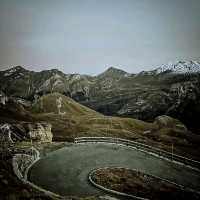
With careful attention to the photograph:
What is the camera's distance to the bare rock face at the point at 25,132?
1723 centimetres

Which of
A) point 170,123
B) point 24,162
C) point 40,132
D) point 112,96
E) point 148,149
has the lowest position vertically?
point 24,162

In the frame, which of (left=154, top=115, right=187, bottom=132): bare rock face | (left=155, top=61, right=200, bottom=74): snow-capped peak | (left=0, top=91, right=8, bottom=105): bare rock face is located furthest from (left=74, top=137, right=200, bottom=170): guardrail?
(left=155, top=61, right=200, bottom=74): snow-capped peak

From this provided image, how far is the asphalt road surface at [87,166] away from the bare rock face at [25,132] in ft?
3.62

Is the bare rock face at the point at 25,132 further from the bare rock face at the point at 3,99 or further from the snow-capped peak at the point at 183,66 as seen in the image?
the snow-capped peak at the point at 183,66

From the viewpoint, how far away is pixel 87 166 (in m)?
16.9

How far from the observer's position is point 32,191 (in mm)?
12766

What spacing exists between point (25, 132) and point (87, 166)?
12.3 feet

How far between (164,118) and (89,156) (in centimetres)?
613

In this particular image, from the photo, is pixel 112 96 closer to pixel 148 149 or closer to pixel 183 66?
pixel 183 66

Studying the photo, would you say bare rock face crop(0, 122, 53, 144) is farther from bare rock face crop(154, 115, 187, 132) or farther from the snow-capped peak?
the snow-capped peak

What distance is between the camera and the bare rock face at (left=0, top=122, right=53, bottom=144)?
17234 millimetres

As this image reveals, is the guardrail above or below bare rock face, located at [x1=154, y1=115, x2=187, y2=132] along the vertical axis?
below

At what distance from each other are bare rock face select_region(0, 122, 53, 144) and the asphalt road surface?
3.62ft

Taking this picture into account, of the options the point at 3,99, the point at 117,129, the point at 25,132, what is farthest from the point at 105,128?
the point at 3,99
